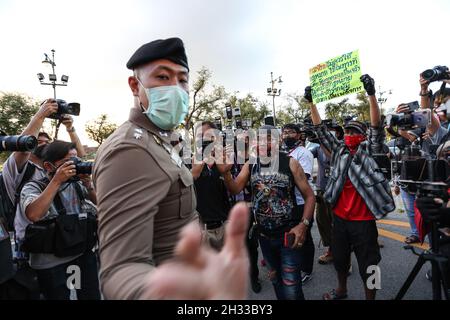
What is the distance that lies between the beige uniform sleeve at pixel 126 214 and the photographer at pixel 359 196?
249 centimetres

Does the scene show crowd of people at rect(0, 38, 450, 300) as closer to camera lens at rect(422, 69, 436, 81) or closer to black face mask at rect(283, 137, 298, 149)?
black face mask at rect(283, 137, 298, 149)

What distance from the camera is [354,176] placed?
9.37ft

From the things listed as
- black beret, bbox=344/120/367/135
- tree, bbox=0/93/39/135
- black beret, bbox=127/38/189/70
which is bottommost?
black beret, bbox=344/120/367/135

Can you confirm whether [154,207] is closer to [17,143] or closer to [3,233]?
[17,143]

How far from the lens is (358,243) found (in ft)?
9.19

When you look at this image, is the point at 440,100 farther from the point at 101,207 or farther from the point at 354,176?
the point at 101,207

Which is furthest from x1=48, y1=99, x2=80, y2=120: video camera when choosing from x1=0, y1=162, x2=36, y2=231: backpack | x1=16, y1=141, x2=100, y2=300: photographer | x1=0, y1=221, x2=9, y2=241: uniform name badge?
x1=0, y1=221, x2=9, y2=241: uniform name badge

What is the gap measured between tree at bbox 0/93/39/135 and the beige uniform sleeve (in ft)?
107

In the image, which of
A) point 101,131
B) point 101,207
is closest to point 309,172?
point 101,207

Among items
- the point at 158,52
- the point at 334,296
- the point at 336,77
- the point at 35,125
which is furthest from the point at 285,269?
the point at 336,77

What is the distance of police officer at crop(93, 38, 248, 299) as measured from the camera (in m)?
0.51

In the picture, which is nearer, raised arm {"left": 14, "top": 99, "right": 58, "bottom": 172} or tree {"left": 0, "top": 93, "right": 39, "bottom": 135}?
raised arm {"left": 14, "top": 99, "right": 58, "bottom": 172}
